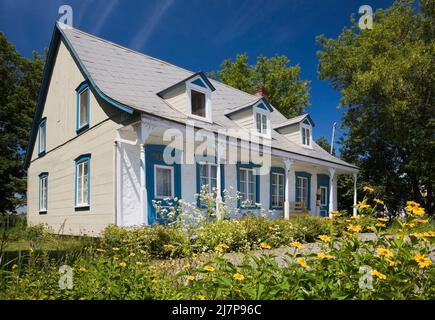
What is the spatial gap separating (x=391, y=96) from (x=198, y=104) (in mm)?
9938

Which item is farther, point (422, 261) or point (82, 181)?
point (82, 181)

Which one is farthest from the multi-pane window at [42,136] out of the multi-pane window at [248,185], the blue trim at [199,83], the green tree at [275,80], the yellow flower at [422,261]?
the green tree at [275,80]

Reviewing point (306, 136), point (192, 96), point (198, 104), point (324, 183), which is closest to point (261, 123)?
point (198, 104)

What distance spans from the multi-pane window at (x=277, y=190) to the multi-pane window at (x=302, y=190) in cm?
126

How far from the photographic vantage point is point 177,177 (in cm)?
1174

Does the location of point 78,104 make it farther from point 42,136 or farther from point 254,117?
point 254,117

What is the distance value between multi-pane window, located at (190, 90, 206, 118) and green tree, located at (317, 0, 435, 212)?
27.9 feet

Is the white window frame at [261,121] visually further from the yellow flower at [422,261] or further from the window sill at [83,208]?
the yellow flower at [422,261]

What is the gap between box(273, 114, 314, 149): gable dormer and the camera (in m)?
18.1

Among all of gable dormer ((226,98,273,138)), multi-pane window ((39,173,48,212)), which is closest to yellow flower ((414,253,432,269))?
gable dormer ((226,98,273,138))

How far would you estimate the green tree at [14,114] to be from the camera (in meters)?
25.4

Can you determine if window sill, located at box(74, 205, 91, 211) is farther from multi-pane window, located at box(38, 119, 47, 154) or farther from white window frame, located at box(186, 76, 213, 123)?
multi-pane window, located at box(38, 119, 47, 154)

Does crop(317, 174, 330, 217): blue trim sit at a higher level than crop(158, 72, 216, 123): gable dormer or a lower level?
lower
